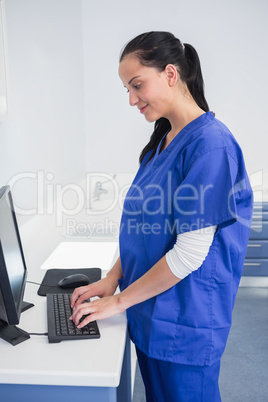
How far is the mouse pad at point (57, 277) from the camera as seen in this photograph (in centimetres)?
142

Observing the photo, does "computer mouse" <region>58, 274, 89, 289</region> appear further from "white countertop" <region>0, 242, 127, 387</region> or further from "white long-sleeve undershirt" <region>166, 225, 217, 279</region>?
"white long-sleeve undershirt" <region>166, 225, 217, 279</region>

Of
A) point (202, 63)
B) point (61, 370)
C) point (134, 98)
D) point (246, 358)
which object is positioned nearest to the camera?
point (61, 370)

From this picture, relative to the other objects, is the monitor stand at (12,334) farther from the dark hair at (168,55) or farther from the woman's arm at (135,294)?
the dark hair at (168,55)

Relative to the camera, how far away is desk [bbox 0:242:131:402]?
91 centimetres

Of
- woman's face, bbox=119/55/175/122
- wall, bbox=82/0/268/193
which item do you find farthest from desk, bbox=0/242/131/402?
wall, bbox=82/0/268/193

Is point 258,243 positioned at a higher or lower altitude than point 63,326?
lower

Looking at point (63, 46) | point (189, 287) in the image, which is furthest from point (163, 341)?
point (63, 46)

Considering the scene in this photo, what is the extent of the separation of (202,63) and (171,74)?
230 cm

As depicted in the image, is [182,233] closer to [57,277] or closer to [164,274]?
[164,274]

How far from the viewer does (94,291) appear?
129cm

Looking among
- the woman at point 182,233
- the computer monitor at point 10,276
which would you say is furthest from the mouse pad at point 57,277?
the woman at point 182,233

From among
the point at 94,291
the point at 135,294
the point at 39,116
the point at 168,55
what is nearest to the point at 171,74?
the point at 168,55

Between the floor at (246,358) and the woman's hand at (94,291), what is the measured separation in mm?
923

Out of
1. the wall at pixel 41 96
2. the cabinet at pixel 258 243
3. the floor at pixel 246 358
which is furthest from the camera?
the cabinet at pixel 258 243
